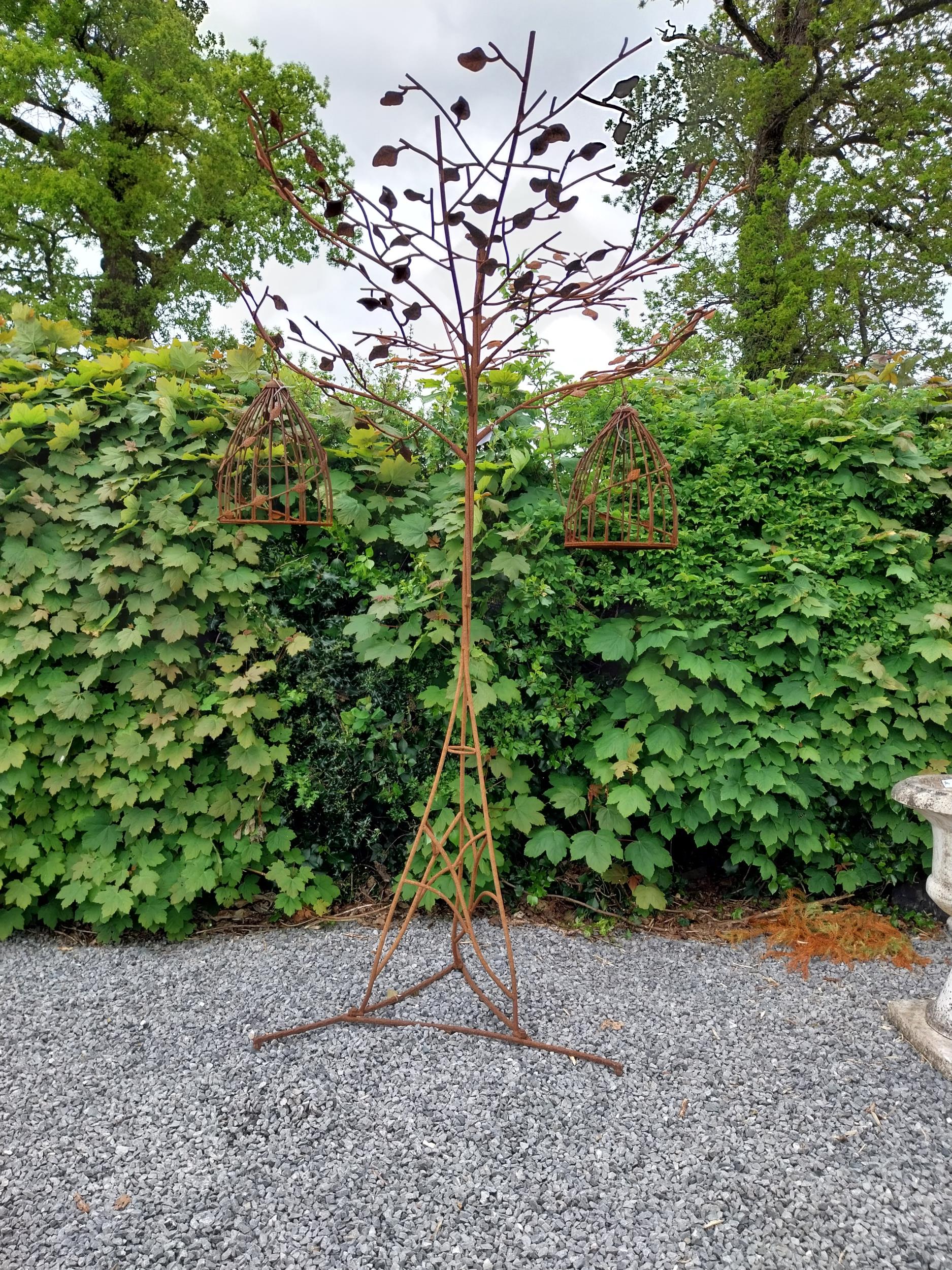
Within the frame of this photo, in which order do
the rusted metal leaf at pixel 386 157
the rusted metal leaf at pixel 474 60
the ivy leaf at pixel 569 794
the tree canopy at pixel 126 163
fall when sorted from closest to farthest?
the rusted metal leaf at pixel 474 60
the rusted metal leaf at pixel 386 157
the ivy leaf at pixel 569 794
the tree canopy at pixel 126 163

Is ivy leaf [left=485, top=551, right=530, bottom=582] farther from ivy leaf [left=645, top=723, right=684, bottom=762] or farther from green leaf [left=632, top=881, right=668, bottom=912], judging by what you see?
green leaf [left=632, top=881, right=668, bottom=912]

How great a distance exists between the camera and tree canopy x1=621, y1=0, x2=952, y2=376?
31.6 feet

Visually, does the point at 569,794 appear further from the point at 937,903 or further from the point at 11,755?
the point at 11,755

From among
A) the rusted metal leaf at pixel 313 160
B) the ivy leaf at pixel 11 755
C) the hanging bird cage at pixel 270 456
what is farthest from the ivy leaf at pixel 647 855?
the rusted metal leaf at pixel 313 160

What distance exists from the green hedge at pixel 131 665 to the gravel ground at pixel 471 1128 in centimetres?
45

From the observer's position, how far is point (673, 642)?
292 cm

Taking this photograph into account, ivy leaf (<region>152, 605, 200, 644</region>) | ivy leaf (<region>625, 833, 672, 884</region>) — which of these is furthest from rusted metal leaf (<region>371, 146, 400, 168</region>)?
ivy leaf (<region>625, 833, 672, 884</region>)

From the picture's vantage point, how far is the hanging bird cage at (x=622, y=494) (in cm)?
202

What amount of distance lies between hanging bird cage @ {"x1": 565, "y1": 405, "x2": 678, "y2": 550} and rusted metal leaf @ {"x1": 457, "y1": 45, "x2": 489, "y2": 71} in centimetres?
85

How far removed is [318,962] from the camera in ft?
8.69

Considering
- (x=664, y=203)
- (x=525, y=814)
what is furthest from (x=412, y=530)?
(x=664, y=203)

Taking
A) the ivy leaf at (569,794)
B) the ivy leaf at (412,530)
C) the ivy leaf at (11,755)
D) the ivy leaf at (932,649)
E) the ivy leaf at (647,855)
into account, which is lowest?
the ivy leaf at (647,855)

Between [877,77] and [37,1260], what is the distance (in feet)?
46.3

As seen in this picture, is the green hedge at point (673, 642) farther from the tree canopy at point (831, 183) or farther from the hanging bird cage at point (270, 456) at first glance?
the tree canopy at point (831, 183)
